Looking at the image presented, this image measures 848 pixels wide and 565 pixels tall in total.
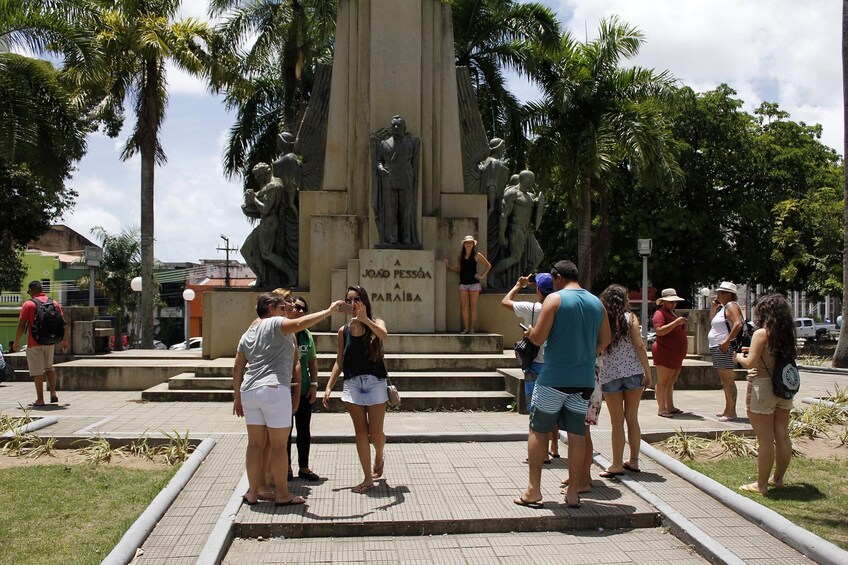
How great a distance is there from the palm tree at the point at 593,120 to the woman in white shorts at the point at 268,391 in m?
19.3

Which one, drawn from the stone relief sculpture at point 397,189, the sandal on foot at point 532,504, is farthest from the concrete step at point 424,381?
the sandal on foot at point 532,504

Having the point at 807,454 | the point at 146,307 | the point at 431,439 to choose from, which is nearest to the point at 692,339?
the point at 807,454

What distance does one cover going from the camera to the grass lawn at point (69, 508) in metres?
5.01

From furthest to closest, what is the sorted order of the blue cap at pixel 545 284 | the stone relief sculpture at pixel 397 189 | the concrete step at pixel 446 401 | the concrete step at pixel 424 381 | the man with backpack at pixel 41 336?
1. the stone relief sculpture at pixel 397 189
2. the concrete step at pixel 424 381
3. the man with backpack at pixel 41 336
4. the concrete step at pixel 446 401
5. the blue cap at pixel 545 284

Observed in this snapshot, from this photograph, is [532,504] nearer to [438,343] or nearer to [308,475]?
[308,475]

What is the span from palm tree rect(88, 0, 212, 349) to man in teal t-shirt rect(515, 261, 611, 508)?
1834cm

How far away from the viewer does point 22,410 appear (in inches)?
387

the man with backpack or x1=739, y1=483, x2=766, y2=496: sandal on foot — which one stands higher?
the man with backpack

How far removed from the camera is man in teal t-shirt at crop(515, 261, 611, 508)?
5.87 metres

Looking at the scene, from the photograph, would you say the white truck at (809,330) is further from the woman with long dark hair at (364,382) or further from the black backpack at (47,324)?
the woman with long dark hair at (364,382)

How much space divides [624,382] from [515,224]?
8246 mm

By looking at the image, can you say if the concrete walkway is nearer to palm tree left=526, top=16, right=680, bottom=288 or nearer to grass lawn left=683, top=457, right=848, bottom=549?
grass lawn left=683, top=457, right=848, bottom=549

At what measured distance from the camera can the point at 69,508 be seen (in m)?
5.89

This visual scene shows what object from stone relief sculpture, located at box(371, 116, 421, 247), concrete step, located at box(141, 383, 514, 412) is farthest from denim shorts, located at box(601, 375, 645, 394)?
stone relief sculpture, located at box(371, 116, 421, 247)
